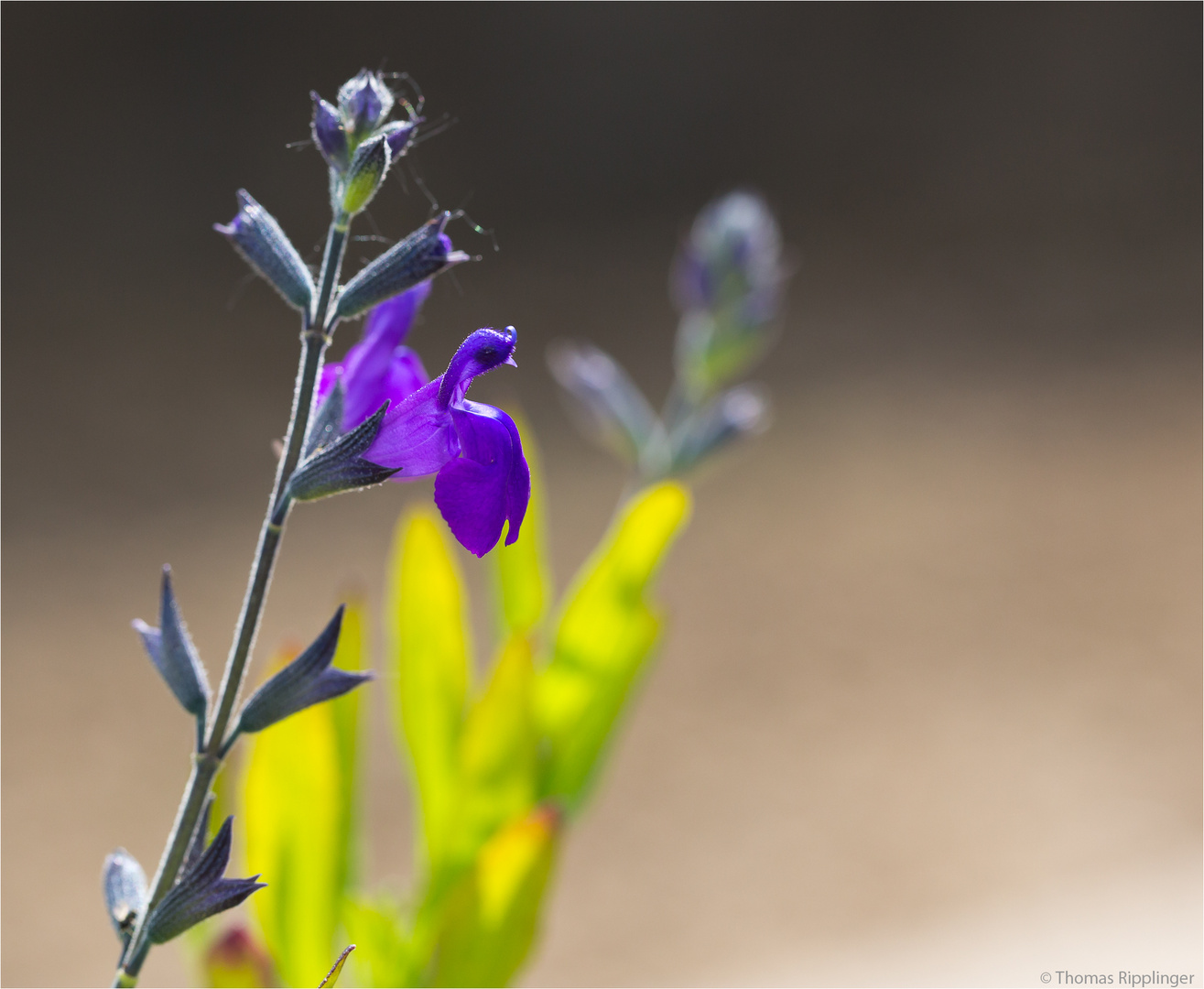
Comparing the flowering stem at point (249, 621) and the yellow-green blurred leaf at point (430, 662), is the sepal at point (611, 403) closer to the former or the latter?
the yellow-green blurred leaf at point (430, 662)

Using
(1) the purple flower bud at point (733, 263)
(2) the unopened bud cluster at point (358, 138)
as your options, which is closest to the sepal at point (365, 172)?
(2) the unopened bud cluster at point (358, 138)

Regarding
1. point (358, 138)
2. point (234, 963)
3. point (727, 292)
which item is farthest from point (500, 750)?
point (727, 292)

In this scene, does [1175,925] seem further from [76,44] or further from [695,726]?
[76,44]

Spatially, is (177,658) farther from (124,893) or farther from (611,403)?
(611,403)

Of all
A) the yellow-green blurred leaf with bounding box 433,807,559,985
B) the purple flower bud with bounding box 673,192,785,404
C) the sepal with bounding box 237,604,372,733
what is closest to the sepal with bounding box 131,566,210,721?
the sepal with bounding box 237,604,372,733

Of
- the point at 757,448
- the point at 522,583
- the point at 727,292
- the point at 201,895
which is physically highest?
the point at 757,448

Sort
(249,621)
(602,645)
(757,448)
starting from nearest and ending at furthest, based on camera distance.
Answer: (249,621) → (602,645) → (757,448)
